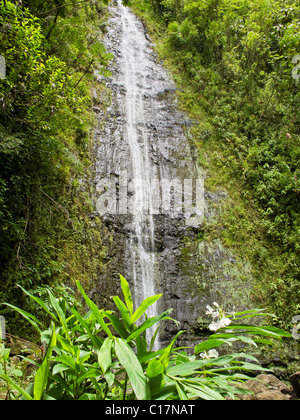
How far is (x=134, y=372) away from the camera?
2.70 feet

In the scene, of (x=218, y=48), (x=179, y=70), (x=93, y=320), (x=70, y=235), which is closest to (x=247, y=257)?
(x=70, y=235)

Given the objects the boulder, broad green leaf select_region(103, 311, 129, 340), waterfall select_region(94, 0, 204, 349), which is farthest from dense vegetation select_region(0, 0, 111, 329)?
the boulder

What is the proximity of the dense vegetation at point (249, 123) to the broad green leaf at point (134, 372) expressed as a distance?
5.63 metres

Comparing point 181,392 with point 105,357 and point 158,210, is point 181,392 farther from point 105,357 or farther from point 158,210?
point 158,210

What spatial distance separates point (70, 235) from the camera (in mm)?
4742

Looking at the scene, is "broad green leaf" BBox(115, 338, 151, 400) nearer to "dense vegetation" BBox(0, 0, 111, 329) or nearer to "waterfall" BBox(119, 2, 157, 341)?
"dense vegetation" BBox(0, 0, 111, 329)

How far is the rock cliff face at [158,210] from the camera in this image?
536cm

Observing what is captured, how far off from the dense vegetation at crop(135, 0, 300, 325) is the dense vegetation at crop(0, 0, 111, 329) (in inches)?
137

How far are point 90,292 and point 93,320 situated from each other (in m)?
3.81

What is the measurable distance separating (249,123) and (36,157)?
681cm

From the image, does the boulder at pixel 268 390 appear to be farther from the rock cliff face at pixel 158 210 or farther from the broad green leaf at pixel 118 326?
the broad green leaf at pixel 118 326

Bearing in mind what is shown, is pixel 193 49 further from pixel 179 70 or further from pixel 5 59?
pixel 5 59

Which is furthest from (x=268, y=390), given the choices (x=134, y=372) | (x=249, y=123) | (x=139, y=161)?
(x=249, y=123)

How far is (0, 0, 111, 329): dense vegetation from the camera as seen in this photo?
10.1 ft
